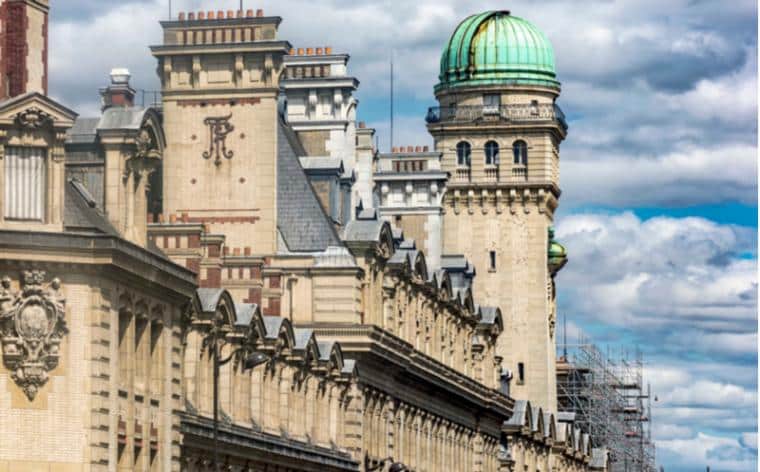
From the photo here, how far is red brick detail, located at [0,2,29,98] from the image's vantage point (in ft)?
208

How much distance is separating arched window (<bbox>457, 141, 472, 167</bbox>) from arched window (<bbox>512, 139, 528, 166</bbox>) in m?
2.90

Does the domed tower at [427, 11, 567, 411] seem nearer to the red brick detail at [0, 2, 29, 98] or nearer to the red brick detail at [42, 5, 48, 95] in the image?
the red brick detail at [42, 5, 48, 95]

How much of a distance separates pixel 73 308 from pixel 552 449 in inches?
4052

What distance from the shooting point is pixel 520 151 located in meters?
156

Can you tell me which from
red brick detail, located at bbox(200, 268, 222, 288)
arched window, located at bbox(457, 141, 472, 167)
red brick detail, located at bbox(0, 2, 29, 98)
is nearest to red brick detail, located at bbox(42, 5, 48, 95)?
red brick detail, located at bbox(0, 2, 29, 98)

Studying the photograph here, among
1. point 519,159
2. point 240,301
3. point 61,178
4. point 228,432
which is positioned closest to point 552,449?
point 519,159

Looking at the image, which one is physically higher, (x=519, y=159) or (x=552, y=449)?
(x=519, y=159)

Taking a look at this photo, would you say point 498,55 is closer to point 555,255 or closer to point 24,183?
point 555,255

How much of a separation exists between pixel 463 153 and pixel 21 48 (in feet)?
308

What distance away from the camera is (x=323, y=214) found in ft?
316

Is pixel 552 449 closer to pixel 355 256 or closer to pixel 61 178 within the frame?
pixel 355 256

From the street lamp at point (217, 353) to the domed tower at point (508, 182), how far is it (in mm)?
75882

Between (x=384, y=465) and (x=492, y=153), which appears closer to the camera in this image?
(x=384, y=465)

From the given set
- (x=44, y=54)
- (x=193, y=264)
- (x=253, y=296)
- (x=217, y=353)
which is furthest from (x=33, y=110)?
(x=253, y=296)
